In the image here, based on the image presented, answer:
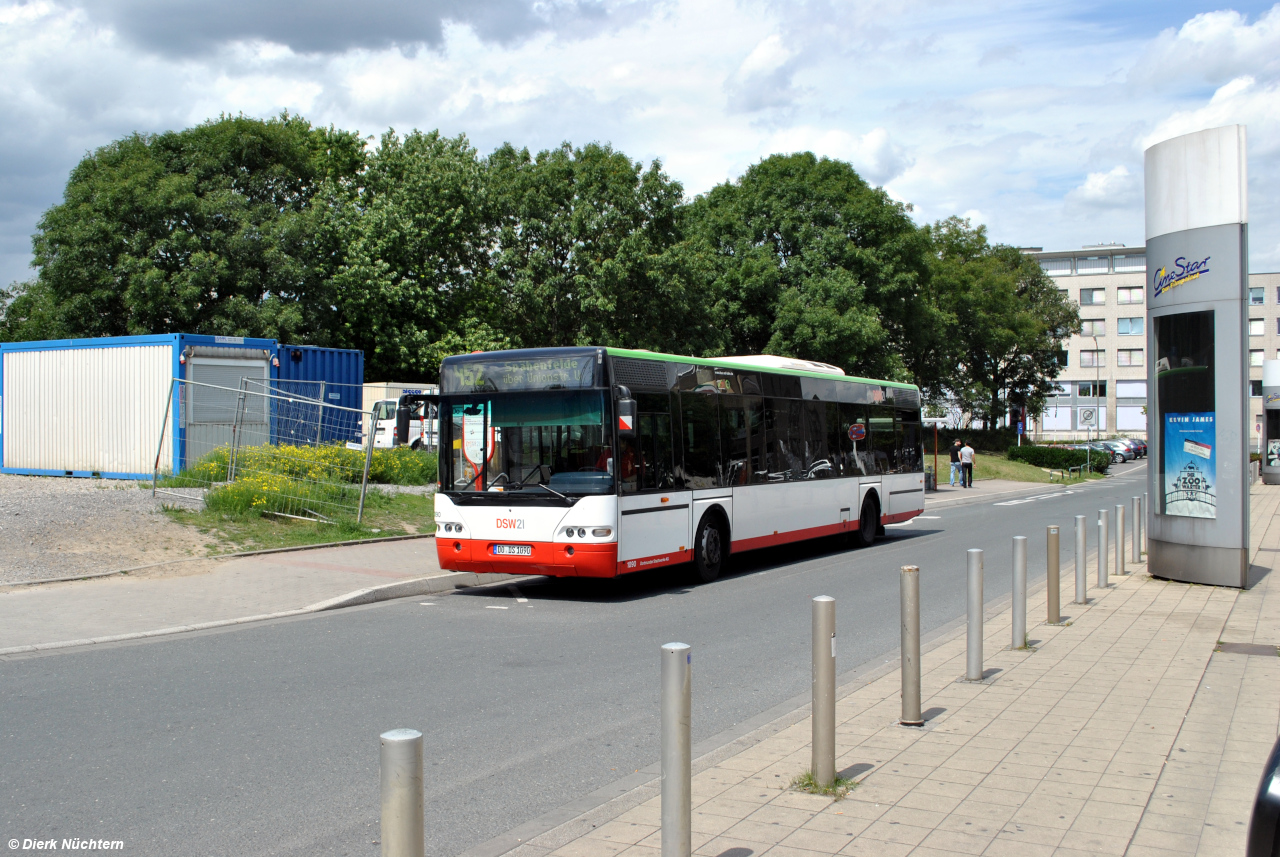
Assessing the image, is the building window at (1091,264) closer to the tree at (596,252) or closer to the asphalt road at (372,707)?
the tree at (596,252)

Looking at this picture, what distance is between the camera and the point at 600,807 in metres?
4.80

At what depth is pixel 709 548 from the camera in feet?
43.9

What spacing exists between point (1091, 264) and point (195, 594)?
107 metres

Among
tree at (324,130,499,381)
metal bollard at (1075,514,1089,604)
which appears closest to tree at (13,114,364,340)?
tree at (324,130,499,381)

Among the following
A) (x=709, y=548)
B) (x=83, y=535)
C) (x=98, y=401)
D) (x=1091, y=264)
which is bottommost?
(x=709, y=548)

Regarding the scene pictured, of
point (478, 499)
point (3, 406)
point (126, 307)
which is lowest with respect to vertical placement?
point (478, 499)

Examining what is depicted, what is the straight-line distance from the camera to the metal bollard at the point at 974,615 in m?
6.93

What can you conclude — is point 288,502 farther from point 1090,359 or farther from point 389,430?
point 1090,359

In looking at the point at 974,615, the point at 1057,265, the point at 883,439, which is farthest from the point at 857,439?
the point at 1057,265

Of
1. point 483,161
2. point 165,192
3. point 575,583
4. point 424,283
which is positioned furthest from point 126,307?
point 575,583

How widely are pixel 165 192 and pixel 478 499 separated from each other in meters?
26.8

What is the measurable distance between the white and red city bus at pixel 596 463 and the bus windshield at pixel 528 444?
0.01 metres

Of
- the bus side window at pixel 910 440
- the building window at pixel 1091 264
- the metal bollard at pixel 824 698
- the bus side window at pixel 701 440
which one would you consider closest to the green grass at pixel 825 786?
the metal bollard at pixel 824 698

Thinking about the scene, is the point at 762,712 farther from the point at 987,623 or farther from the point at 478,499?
the point at 478,499
